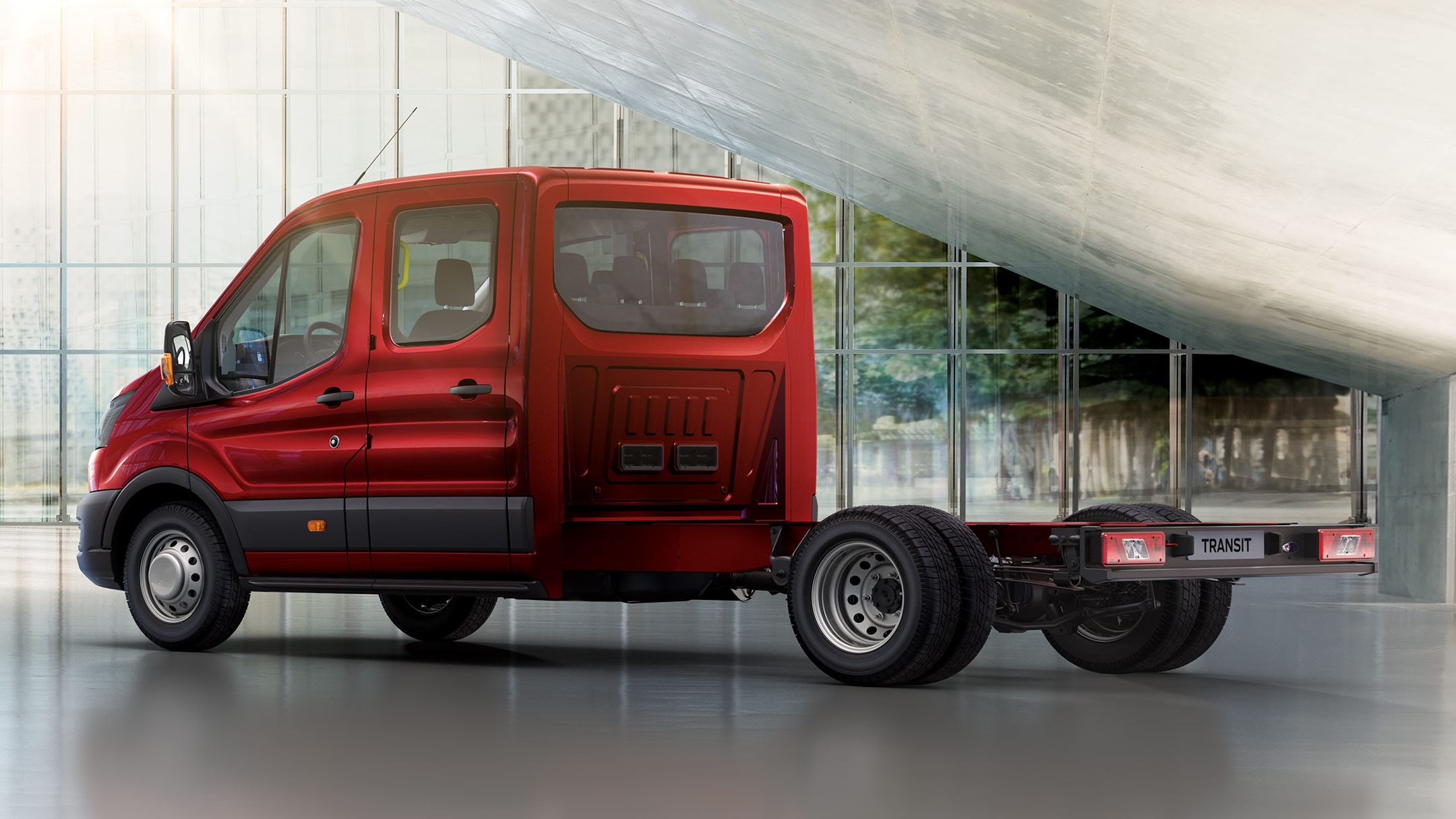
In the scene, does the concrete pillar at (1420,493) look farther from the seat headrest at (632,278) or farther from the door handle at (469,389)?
the door handle at (469,389)

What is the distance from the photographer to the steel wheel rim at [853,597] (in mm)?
7008

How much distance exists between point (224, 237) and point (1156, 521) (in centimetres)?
2304

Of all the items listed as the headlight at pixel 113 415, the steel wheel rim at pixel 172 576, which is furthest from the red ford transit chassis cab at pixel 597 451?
the headlight at pixel 113 415

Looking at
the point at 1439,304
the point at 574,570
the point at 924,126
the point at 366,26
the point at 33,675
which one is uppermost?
A: the point at 366,26

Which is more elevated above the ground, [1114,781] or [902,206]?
[902,206]

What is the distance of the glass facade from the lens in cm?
2483

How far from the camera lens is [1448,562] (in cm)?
1310

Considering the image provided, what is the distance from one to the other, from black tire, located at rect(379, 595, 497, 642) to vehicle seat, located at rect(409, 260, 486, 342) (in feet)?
7.11

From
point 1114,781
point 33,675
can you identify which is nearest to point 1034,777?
point 1114,781

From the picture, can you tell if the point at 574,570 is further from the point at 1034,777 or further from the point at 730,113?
the point at 730,113

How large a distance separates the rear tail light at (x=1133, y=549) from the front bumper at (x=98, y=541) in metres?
5.46

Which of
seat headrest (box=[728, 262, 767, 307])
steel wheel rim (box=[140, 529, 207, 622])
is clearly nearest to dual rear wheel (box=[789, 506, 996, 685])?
seat headrest (box=[728, 262, 767, 307])

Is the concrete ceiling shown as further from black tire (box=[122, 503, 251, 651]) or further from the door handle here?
black tire (box=[122, 503, 251, 651])

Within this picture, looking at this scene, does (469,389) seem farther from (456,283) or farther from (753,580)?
(753,580)
